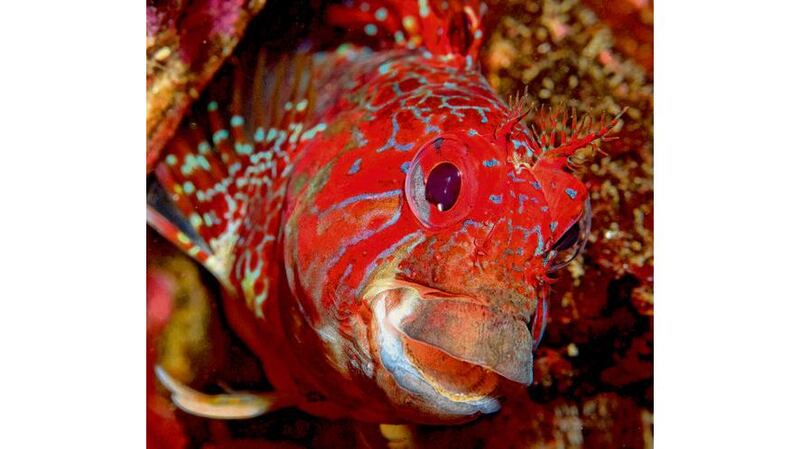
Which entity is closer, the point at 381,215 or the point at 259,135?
the point at 381,215

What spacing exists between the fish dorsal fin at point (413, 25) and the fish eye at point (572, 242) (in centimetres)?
50

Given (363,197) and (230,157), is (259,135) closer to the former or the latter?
(230,157)

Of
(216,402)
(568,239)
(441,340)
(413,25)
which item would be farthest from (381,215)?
(216,402)

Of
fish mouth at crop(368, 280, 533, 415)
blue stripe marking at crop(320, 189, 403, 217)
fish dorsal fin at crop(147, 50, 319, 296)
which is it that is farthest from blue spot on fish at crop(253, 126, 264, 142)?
fish mouth at crop(368, 280, 533, 415)

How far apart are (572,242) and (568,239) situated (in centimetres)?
4

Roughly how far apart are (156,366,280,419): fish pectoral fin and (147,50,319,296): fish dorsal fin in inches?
11.6

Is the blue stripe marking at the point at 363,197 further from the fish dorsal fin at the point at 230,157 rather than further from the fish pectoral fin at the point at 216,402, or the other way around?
the fish pectoral fin at the point at 216,402

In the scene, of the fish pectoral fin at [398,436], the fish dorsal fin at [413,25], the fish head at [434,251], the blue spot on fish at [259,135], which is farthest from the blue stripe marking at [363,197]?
the fish pectoral fin at [398,436]

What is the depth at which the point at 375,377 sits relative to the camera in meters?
1.98

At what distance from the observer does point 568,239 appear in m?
2.07

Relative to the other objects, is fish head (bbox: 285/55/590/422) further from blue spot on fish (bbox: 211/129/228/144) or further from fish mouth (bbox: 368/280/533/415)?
blue spot on fish (bbox: 211/129/228/144)

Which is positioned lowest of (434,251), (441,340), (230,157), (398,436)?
(398,436)
